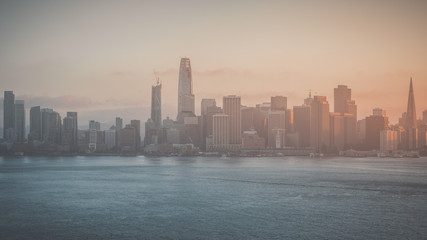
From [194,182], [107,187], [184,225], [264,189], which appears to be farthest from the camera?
[194,182]

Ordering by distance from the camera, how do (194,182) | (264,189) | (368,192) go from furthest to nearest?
1. (194,182)
2. (264,189)
3. (368,192)

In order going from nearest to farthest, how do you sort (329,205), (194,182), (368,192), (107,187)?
1. (329,205)
2. (368,192)
3. (107,187)
4. (194,182)

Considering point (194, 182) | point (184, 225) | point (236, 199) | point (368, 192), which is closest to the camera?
point (184, 225)

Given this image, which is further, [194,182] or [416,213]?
[194,182]

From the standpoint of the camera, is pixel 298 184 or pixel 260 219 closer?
pixel 260 219

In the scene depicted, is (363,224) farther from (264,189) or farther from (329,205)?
(264,189)

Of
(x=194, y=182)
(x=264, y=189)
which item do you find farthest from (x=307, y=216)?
(x=194, y=182)

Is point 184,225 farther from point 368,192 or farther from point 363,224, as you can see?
point 368,192

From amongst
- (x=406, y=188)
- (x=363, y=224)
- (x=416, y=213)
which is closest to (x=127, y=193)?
(x=363, y=224)
